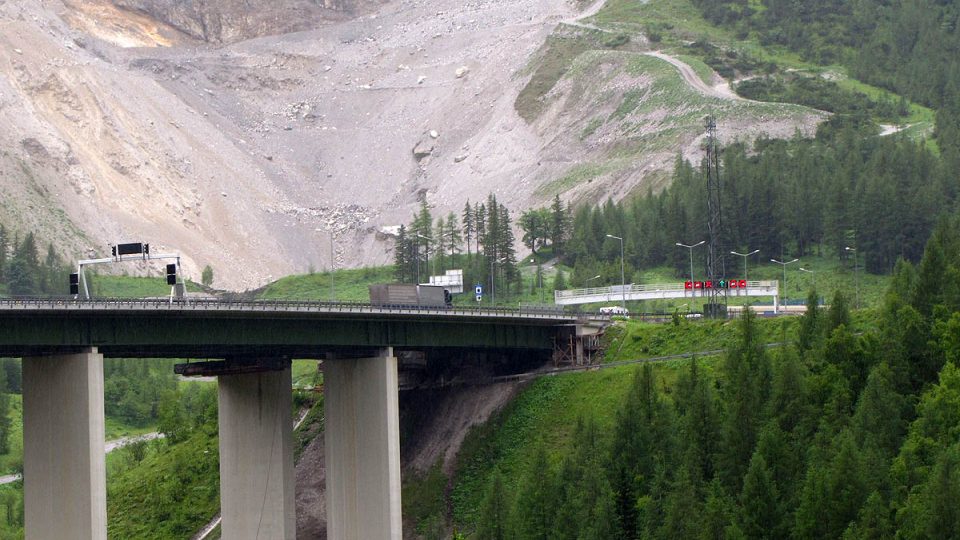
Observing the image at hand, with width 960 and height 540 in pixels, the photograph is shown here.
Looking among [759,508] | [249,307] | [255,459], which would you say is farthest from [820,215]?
[759,508]

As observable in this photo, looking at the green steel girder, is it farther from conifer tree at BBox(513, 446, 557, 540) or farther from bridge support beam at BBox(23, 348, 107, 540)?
conifer tree at BBox(513, 446, 557, 540)

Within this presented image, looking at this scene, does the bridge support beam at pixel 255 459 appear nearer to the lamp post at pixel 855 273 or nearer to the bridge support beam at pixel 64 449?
the bridge support beam at pixel 64 449

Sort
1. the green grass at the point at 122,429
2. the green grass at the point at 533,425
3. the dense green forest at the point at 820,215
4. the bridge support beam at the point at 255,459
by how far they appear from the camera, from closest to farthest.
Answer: the bridge support beam at the point at 255,459 < the green grass at the point at 533,425 < the dense green forest at the point at 820,215 < the green grass at the point at 122,429

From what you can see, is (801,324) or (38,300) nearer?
(38,300)

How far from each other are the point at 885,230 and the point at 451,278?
41.0 m

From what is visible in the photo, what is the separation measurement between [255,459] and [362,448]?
20.9ft

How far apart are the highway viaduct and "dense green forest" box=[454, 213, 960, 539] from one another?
7392 millimetres

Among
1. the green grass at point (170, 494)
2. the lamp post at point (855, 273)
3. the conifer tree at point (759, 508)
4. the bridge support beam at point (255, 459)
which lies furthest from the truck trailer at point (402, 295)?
the lamp post at point (855, 273)

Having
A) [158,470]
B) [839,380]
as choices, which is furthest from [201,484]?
[839,380]

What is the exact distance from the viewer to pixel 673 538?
85688mm

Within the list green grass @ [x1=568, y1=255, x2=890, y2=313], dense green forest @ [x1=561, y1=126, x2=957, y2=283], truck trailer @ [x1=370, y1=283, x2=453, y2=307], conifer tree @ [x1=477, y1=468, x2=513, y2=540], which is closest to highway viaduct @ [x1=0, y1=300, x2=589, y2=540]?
truck trailer @ [x1=370, y1=283, x2=453, y2=307]

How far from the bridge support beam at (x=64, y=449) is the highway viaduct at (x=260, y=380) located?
0.23 ft

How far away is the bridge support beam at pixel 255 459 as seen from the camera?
112m

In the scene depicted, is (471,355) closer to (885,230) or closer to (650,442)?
(650,442)
